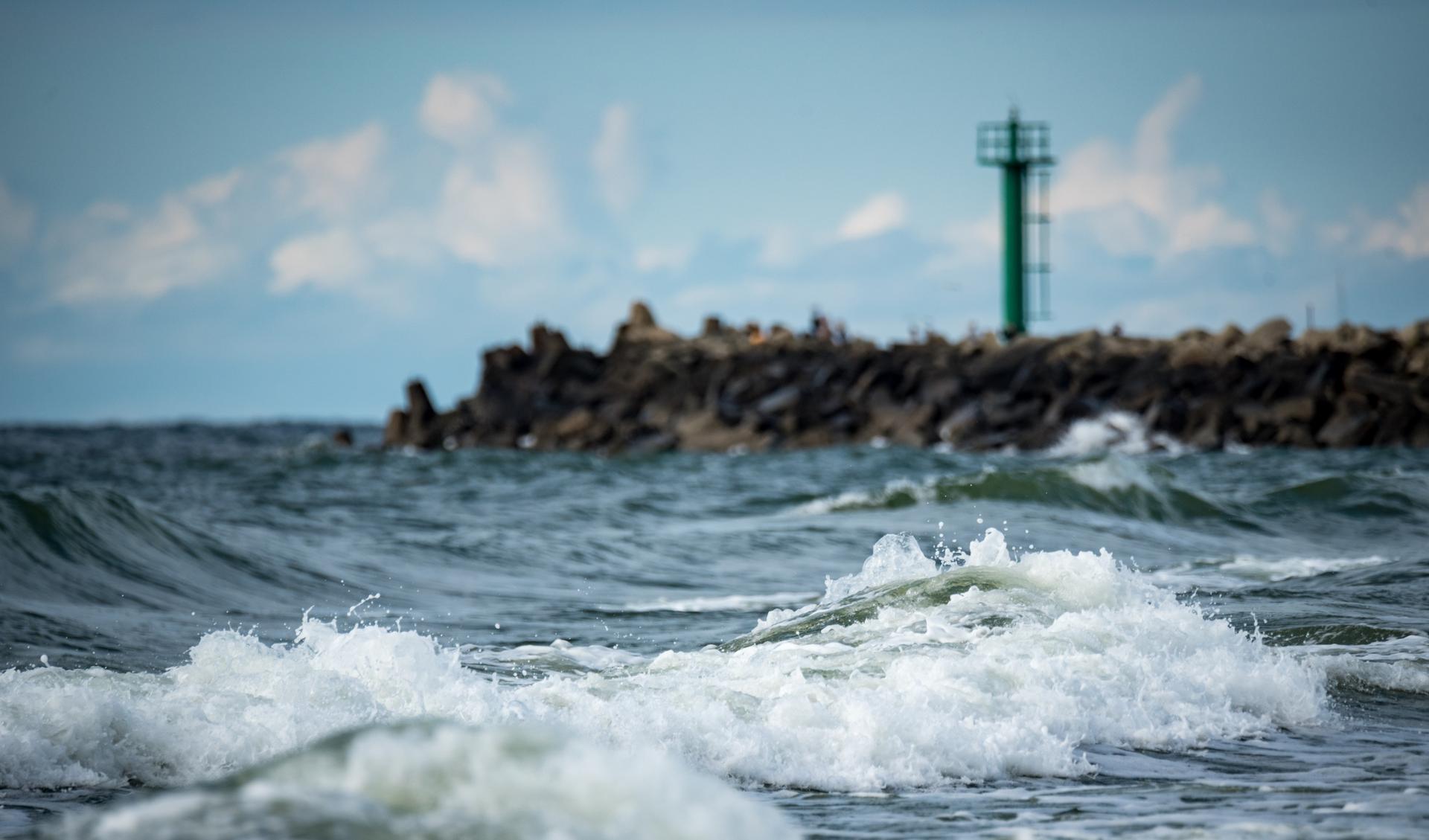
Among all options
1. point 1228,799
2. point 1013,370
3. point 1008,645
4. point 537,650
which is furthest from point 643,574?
point 1013,370

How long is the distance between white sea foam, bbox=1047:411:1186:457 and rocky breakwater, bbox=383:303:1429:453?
0.80ft

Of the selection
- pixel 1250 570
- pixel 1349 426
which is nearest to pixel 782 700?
pixel 1250 570

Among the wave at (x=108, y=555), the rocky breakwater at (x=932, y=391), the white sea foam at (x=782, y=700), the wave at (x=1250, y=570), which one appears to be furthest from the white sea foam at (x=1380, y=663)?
the rocky breakwater at (x=932, y=391)

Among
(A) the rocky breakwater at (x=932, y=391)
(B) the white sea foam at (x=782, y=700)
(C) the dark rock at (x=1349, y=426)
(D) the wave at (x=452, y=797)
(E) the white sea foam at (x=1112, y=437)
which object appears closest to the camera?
(D) the wave at (x=452, y=797)

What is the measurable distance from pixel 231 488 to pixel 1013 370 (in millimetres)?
19933

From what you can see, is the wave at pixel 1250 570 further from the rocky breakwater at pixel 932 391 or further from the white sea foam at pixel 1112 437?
the rocky breakwater at pixel 932 391

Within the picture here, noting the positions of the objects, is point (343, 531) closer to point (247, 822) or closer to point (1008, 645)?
point (1008, 645)

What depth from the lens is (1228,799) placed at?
4.53 meters

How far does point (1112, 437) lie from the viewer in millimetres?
32344

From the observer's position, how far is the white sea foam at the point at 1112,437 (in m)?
31.5

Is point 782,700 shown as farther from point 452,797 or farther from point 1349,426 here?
point 1349,426

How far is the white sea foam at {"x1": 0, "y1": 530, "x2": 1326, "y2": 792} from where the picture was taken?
511 centimetres

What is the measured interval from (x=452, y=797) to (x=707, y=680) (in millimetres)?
3276

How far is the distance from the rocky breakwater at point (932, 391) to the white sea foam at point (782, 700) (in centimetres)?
2579
